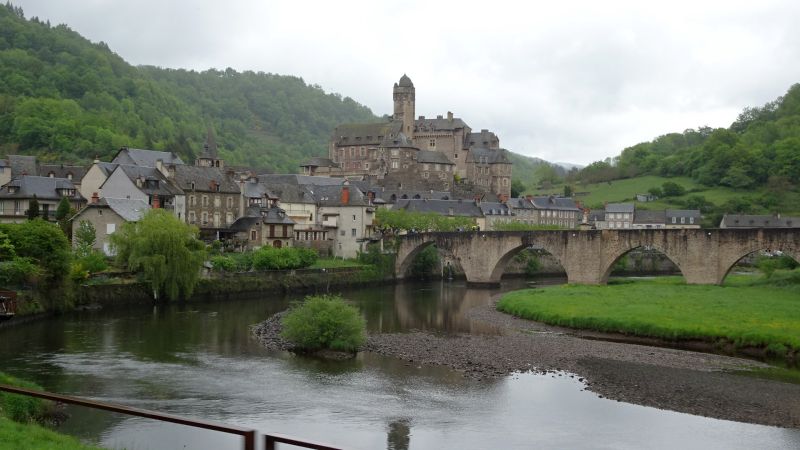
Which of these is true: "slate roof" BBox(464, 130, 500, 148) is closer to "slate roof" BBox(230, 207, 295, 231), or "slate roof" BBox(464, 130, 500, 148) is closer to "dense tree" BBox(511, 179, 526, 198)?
"dense tree" BBox(511, 179, 526, 198)

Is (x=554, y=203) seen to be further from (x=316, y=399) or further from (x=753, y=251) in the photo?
(x=316, y=399)

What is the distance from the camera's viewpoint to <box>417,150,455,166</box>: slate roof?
123 m

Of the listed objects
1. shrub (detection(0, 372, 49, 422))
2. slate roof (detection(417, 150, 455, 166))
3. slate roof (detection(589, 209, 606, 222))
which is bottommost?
shrub (detection(0, 372, 49, 422))

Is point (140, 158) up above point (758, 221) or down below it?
above

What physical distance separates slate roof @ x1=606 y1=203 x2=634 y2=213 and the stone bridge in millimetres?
52196

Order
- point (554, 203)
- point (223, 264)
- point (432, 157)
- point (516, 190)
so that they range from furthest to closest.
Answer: point (516, 190)
point (432, 157)
point (554, 203)
point (223, 264)

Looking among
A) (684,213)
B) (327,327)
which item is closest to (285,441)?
(327,327)

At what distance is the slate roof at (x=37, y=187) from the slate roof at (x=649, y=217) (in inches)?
3198

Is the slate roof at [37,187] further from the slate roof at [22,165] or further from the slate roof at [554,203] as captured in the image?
the slate roof at [554,203]

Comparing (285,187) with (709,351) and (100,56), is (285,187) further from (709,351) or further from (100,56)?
(100,56)

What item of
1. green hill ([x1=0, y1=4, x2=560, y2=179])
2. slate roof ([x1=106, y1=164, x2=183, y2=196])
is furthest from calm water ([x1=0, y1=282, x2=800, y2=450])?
green hill ([x1=0, y1=4, x2=560, y2=179])

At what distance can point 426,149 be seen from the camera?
433ft

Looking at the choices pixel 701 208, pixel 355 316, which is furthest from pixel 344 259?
pixel 701 208

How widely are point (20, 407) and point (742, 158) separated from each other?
132488mm
